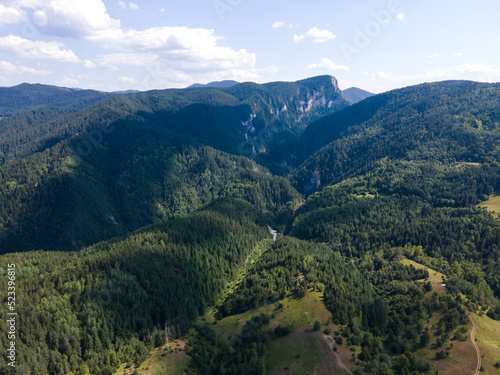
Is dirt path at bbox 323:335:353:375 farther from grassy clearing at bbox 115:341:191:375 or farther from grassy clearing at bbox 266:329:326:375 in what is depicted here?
grassy clearing at bbox 115:341:191:375

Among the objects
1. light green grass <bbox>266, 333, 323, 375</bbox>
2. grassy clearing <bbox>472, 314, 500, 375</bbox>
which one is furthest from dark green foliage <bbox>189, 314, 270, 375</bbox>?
grassy clearing <bbox>472, 314, 500, 375</bbox>

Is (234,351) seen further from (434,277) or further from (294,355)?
(434,277)

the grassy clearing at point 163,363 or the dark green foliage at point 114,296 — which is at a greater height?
the dark green foliage at point 114,296

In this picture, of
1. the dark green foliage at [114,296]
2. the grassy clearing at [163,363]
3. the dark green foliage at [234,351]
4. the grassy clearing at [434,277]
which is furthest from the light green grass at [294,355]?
the grassy clearing at [434,277]

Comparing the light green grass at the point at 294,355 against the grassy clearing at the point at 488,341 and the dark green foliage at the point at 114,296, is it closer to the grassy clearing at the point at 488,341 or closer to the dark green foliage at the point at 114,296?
the dark green foliage at the point at 114,296

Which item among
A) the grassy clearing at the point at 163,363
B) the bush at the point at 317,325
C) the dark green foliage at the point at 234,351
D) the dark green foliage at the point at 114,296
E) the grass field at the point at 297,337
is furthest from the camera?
the bush at the point at 317,325

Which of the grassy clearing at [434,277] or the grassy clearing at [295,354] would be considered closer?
the grassy clearing at [295,354]

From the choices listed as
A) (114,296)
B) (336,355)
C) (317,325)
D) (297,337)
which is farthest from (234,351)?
(114,296)
